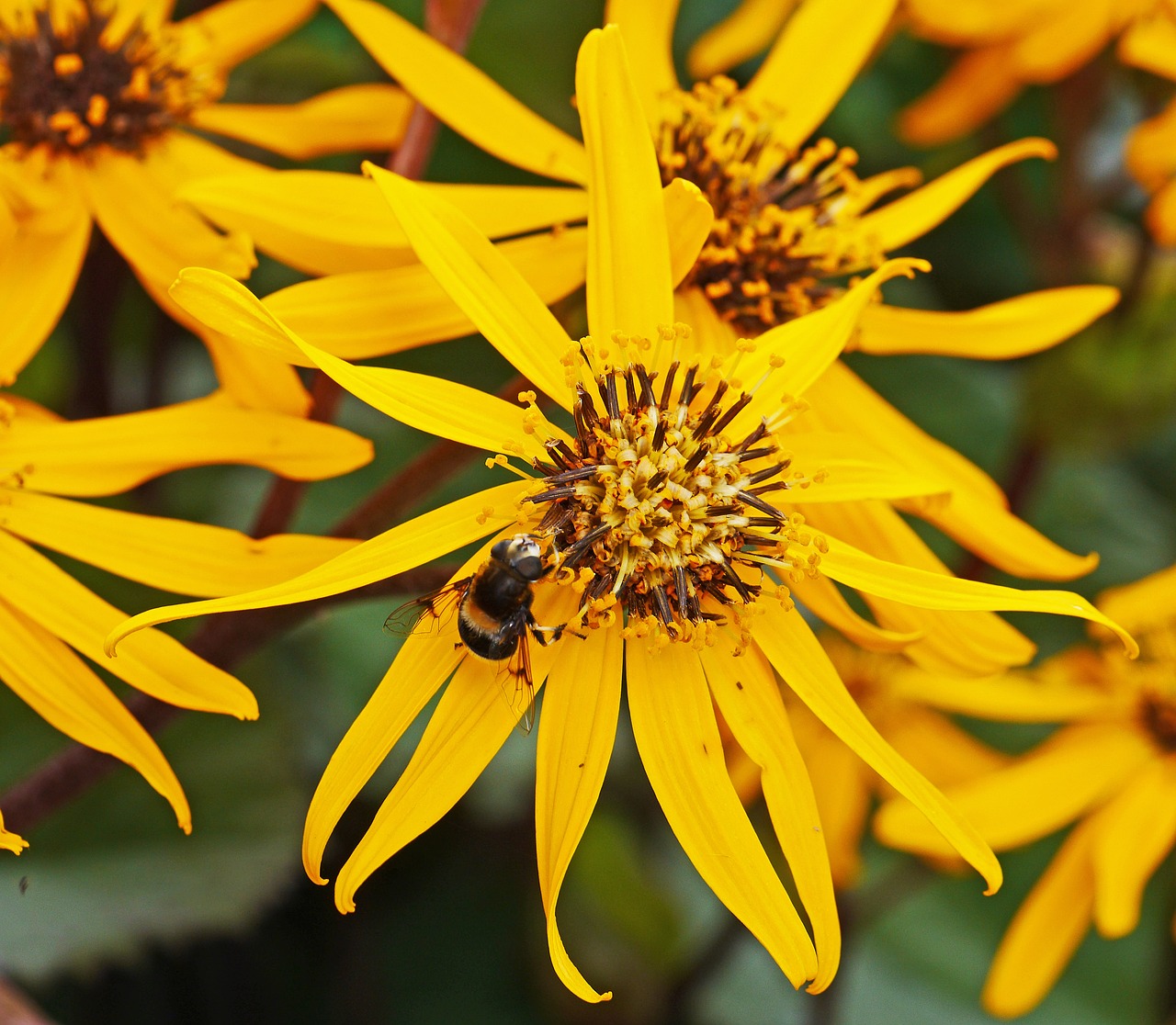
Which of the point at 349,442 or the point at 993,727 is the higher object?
the point at 349,442

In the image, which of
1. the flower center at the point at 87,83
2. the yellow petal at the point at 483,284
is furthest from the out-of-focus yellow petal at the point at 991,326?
the flower center at the point at 87,83

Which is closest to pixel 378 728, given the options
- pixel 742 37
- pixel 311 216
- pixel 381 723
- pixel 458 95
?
pixel 381 723

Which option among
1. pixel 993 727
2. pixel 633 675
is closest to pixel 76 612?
pixel 633 675

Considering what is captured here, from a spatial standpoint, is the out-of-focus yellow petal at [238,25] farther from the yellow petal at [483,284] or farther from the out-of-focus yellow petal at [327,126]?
the yellow petal at [483,284]

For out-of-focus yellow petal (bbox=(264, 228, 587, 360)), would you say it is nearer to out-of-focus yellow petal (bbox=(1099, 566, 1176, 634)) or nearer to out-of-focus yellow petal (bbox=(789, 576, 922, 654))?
out-of-focus yellow petal (bbox=(789, 576, 922, 654))

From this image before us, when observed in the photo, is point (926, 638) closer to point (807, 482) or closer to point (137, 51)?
point (807, 482)

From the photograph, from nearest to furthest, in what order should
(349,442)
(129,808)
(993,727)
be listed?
(349,442) → (129,808) → (993,727)
